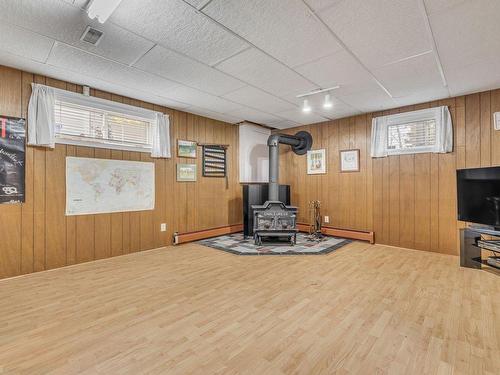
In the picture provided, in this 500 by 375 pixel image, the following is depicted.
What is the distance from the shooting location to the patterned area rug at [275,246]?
4008mm

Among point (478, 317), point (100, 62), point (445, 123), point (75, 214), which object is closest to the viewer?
point (478, 317)

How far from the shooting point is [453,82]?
131 inches

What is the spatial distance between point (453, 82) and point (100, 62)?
4340 millimetres

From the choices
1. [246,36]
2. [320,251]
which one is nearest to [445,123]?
[320,251]

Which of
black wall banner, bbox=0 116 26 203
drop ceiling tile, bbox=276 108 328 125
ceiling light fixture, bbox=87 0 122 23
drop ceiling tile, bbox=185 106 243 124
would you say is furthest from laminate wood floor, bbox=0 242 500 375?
drop ceiling tile, bbox=276 108 328 125

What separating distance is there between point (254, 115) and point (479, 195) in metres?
3.66

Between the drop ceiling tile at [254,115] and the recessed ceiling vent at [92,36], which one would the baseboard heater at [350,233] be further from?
the recessed ceiling vent at [92,36]

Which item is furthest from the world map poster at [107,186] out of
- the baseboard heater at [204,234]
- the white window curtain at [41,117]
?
the baseboard heater at [204,234]

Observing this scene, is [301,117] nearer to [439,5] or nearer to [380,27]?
[380,27]

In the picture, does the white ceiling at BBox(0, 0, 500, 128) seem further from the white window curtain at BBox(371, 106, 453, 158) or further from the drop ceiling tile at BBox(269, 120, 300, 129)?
the drop ceiling tile at BBox(269, 120, 300, 129)

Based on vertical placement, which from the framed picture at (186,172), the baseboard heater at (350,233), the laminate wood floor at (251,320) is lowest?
the laminate wood floor at (251,320)

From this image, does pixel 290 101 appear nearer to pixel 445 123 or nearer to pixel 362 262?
pixel 445 123

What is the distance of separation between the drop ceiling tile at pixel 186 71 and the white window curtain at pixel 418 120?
8.90ft

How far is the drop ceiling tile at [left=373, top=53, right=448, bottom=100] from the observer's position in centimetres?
286
